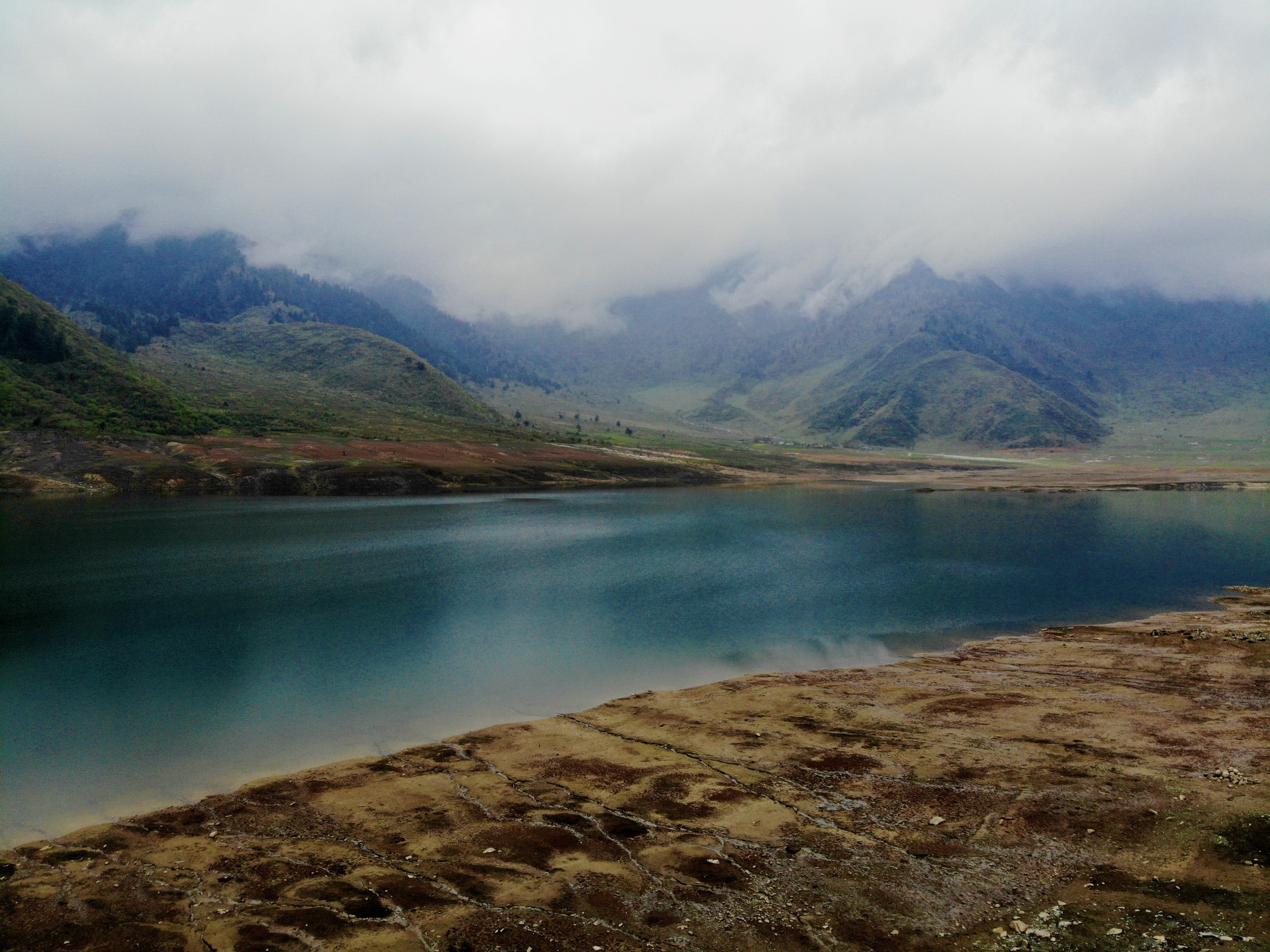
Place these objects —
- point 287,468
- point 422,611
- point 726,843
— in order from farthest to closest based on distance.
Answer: point 287,468 → point 422,611 → point 726,843

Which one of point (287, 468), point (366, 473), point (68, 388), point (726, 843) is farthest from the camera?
point (68, 388)

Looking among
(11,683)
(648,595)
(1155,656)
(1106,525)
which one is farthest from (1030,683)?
(1106,525)

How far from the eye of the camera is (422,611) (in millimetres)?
48656

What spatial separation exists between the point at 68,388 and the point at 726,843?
18238 cm

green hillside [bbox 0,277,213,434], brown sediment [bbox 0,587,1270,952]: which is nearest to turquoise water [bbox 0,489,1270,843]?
brown sediment [bbox 0,587,1270,952]

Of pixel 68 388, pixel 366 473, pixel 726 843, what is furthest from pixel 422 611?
pixel 68 388

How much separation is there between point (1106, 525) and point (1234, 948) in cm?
10015

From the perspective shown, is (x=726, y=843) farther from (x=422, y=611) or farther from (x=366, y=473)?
(x=366, y=473)

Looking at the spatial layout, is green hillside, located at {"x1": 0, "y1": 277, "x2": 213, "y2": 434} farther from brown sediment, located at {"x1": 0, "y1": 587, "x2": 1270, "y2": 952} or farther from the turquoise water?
brown sediment, located at {"x1": 0, "y1": 587, "x2": 1270, "y2": 952}

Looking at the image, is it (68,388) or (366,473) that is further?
(68,388)

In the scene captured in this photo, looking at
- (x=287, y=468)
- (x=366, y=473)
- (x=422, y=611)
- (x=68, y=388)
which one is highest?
(x=68, y=388)

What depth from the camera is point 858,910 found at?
1430cm

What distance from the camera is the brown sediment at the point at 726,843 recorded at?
13672mm

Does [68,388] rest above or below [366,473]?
above
